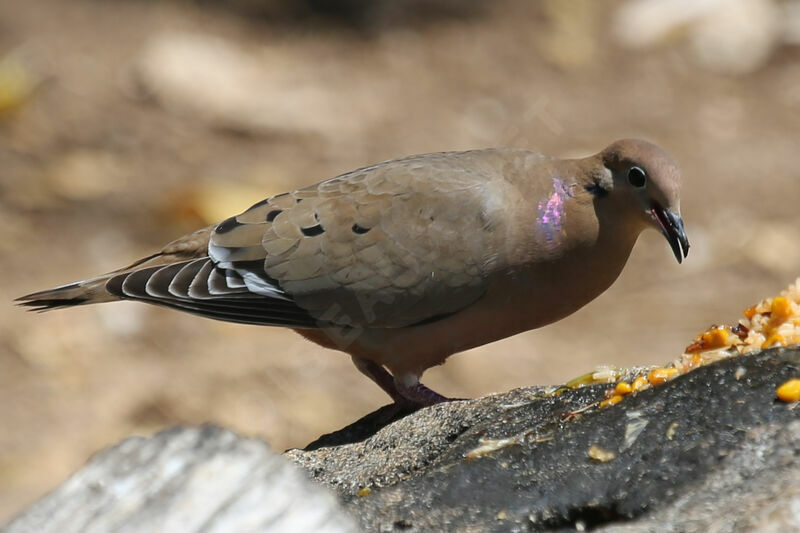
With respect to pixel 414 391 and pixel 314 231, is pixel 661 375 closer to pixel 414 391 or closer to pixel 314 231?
pixel 414 391

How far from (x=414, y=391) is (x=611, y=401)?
1.40 metres

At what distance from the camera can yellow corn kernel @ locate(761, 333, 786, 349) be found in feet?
8.95

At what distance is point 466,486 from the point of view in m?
2.42

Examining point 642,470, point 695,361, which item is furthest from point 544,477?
point 695,361

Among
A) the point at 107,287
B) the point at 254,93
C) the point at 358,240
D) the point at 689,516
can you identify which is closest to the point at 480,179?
the point at 358,240

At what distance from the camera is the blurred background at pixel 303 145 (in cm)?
638

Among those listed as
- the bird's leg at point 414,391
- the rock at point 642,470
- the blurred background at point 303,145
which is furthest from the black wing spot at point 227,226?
the blurred background at point 303,145

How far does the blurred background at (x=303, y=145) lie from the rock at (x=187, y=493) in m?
3.93

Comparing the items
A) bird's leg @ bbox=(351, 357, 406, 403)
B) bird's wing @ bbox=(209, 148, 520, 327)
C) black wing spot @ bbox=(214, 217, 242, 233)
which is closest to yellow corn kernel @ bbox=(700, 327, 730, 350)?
bird's wing @ bbox=(209, 148, 520, 327)

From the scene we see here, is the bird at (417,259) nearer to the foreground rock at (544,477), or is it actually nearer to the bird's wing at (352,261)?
the bird's wing at (352,261)

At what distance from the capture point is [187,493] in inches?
74.6

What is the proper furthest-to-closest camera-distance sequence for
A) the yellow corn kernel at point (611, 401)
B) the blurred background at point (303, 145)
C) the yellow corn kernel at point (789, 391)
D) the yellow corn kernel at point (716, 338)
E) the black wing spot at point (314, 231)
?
1. the blurred background at point (303, 145)
2. the black wing spot at point (314, 231)
3. the yellow corn kernel at point (716, 338)
4. the yellow corn kernel at point (611, 401)
5. the yellow corn kernel at point (789, 391)

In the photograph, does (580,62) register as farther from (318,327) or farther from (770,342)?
(770,342)

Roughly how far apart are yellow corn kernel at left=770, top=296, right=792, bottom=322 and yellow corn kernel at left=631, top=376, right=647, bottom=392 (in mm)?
374
